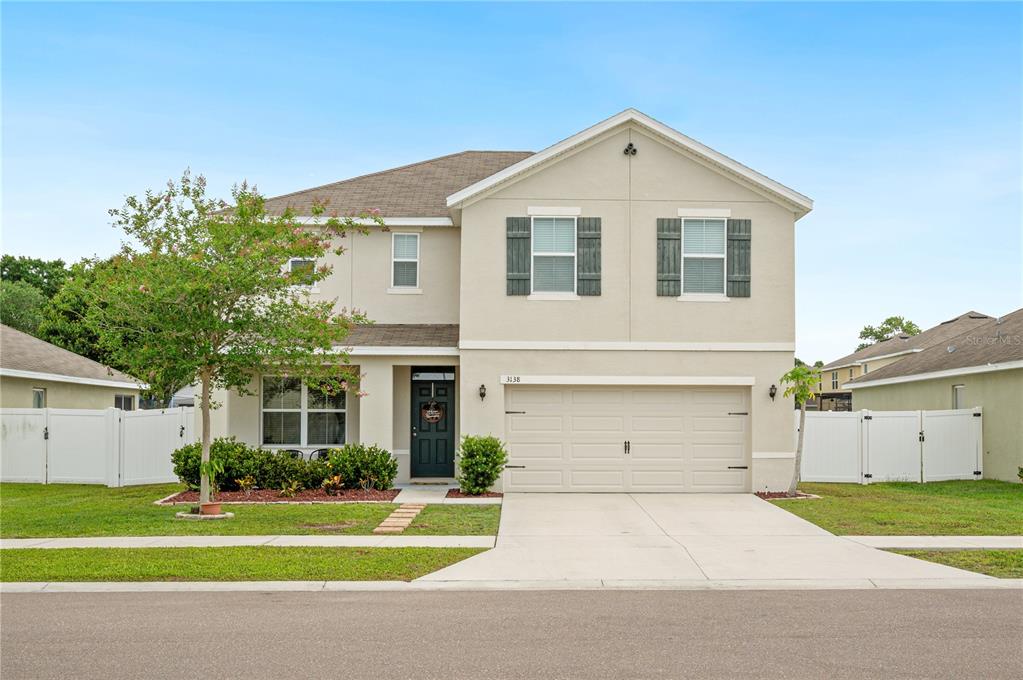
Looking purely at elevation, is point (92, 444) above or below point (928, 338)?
below

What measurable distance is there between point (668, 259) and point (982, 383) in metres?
10.2

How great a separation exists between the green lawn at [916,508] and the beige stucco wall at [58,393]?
20176mm

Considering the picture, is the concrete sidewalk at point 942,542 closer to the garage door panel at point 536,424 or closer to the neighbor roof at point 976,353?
the garage door panel at point 536,424

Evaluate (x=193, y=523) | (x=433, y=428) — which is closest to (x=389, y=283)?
(x=433, y=428)

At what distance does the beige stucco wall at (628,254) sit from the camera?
19.2 metres

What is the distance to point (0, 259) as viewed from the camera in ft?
179

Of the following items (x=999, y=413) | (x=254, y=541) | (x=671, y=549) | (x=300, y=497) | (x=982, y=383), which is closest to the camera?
(x=671, y=549)

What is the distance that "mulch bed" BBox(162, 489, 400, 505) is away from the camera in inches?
696

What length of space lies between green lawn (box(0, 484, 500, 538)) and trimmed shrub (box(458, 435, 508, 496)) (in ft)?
4.82

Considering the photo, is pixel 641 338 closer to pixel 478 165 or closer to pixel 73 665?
pixel 478 165

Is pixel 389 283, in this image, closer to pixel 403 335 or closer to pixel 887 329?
pixel 403 335

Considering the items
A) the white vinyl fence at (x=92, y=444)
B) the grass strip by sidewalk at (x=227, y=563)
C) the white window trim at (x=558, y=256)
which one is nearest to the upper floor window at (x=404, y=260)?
the white window trim at (x=558, y=256)

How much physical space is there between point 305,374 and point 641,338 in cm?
699

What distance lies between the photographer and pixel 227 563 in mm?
11336
